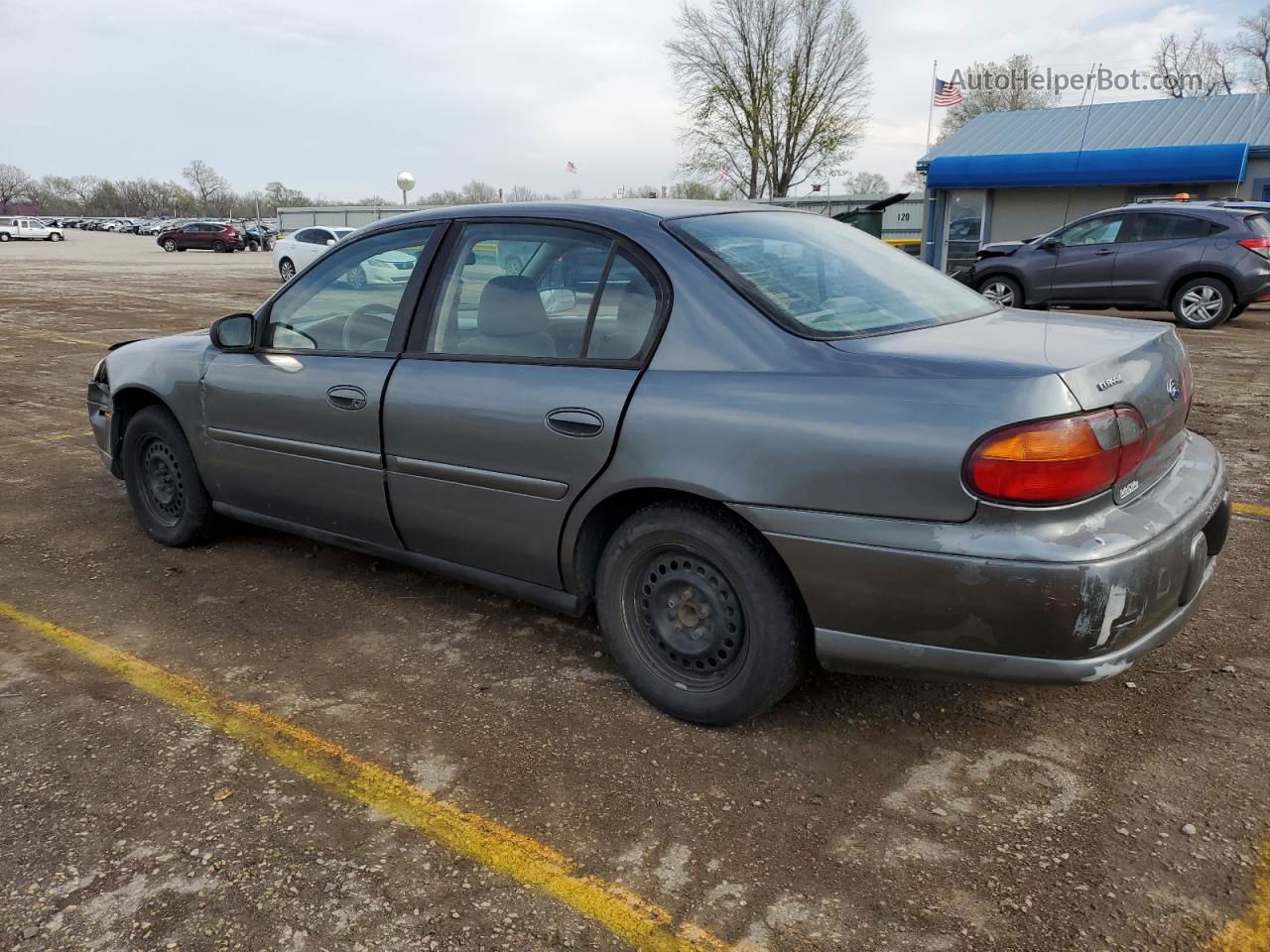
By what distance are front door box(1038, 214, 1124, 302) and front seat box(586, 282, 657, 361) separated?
12401mm

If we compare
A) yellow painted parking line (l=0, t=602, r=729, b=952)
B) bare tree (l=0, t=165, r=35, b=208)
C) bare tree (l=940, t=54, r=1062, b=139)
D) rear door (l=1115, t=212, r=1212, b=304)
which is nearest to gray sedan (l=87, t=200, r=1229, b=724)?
yellow painted parking line (l=0, t=602, r=729, b=952)

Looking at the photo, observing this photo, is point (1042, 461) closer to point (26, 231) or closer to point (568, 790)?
point (568, 790)

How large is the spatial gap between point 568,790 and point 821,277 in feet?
5.69

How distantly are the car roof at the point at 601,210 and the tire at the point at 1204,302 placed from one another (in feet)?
38.3

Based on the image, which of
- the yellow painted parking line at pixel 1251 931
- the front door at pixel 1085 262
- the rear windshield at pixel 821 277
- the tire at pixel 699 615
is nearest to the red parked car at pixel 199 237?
the front door at pixel 1085 262

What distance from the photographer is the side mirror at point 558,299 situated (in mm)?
3197

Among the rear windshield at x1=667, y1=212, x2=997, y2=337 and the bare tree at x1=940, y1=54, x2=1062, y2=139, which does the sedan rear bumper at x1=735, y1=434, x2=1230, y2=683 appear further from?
the bare tree at x1=940, y1=54, x2=1062, y2=139

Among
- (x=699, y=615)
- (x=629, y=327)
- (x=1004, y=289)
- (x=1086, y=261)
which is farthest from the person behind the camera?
(x=1004, y=289)

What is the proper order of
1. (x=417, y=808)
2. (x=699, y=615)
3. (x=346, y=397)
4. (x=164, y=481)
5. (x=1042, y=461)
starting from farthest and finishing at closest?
(x=164, y=481) → (x=346, y=397) → (x=699, y=615) → (x=417, y=808) → (x=1042, y=461)

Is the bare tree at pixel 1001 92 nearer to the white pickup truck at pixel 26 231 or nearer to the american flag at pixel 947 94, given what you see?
the american flag at pixel 947 94

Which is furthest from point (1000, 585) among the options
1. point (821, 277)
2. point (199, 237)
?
point (199, 237)

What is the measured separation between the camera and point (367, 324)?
3730mm

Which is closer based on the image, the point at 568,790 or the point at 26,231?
the point at 568,790

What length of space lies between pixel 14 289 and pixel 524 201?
2131 centimetres
